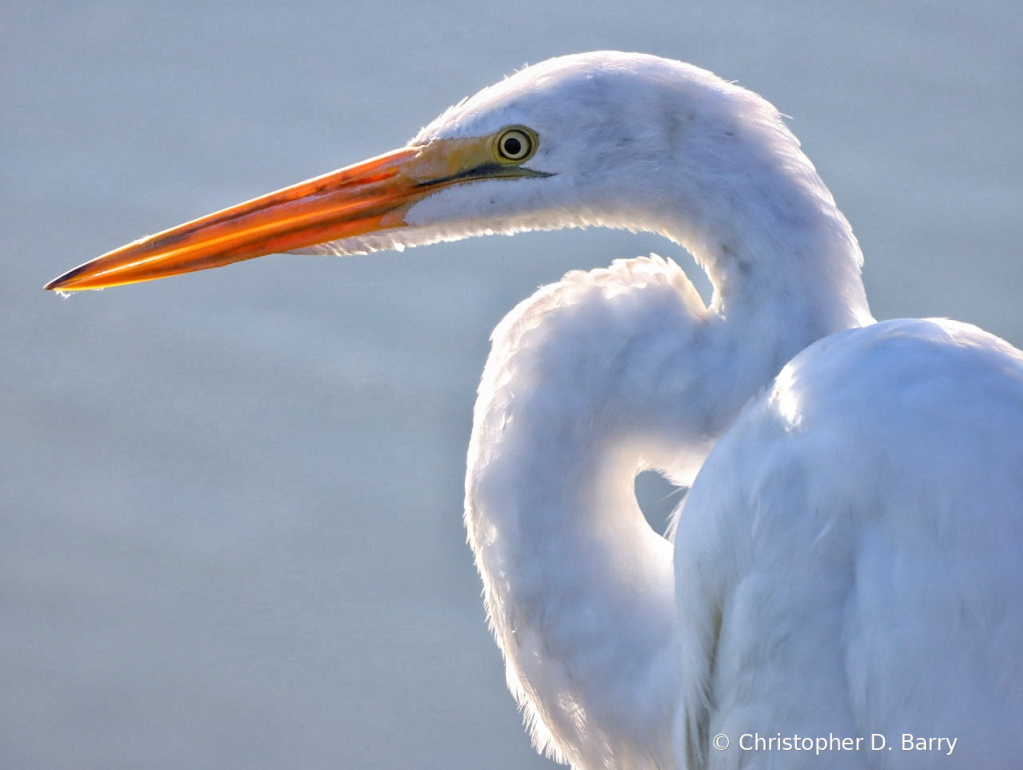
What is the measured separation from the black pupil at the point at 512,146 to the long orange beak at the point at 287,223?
0.35 feet

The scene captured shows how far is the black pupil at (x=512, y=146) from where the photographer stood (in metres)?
1.71

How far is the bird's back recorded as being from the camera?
4.78 feet

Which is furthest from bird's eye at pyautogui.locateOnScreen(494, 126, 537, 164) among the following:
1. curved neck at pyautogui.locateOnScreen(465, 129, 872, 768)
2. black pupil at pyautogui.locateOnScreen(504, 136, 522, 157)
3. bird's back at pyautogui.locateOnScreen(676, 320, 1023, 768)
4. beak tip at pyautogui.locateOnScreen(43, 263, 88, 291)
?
beak tip at pyautogui.locateOnScreen(43, 263, 88, 291)

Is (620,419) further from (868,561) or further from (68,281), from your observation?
(68,281)

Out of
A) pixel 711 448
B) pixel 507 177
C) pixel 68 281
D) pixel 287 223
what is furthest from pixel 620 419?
pixel 68 281

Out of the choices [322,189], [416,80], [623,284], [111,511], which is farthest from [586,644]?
[416,80]

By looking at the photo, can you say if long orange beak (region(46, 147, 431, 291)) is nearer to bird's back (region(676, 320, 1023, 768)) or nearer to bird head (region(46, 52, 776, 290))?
bird head (region(46, 52, 776, 290))

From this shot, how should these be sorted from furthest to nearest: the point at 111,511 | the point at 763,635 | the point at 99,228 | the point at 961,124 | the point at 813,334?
the point at 961,124
the point at 99,228
the point at 111,511
the point at 813,334
the point at 763,635

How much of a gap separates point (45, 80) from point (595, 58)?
2743mm

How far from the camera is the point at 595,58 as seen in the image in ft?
5.50

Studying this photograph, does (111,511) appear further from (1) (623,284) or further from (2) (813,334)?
(2) (813,334)

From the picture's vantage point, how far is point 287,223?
1.87 m

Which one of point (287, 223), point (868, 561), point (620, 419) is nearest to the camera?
point (868, 561)

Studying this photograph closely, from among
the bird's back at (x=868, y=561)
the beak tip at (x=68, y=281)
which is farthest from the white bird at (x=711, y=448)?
the beak tip at (x=68, y=281)
